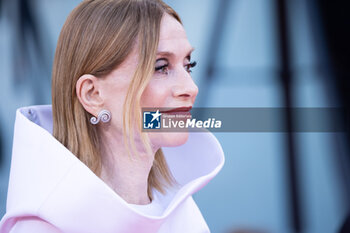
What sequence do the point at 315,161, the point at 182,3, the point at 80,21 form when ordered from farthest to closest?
the point at 315,161 → the point at 182,3 → the point at 80,21

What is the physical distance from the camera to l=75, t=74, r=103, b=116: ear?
1.09 metres

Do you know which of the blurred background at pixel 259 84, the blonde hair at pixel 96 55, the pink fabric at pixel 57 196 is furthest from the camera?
the blurred background at pixel 259 84

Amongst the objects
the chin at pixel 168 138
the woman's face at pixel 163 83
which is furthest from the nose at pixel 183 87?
the chin at pixel 168 138

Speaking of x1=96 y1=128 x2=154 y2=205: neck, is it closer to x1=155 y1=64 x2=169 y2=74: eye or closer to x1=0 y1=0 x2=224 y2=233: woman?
x1=0 y1=0 x2=224 y2=233: woman

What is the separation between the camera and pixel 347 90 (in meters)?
1.99

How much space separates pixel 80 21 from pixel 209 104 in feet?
2.90

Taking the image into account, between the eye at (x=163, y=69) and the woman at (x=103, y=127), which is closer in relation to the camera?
the woman at (x=103, y=127)

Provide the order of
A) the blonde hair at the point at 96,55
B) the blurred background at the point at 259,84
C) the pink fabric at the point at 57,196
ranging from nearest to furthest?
the pink fabric at the point at 57,196 < the blonde hair at the point at 96,55 < the blurred background at the point at 259,84

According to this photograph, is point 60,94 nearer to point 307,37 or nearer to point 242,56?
point 242,56

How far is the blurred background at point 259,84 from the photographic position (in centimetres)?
171

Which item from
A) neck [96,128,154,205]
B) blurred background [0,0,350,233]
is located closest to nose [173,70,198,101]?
neck [96,128,154,205]

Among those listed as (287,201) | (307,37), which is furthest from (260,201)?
(307,37)

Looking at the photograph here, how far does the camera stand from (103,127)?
1.17 m

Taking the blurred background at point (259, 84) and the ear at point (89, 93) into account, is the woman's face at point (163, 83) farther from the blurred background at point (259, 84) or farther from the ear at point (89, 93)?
the blurred background at point (259, 84)
